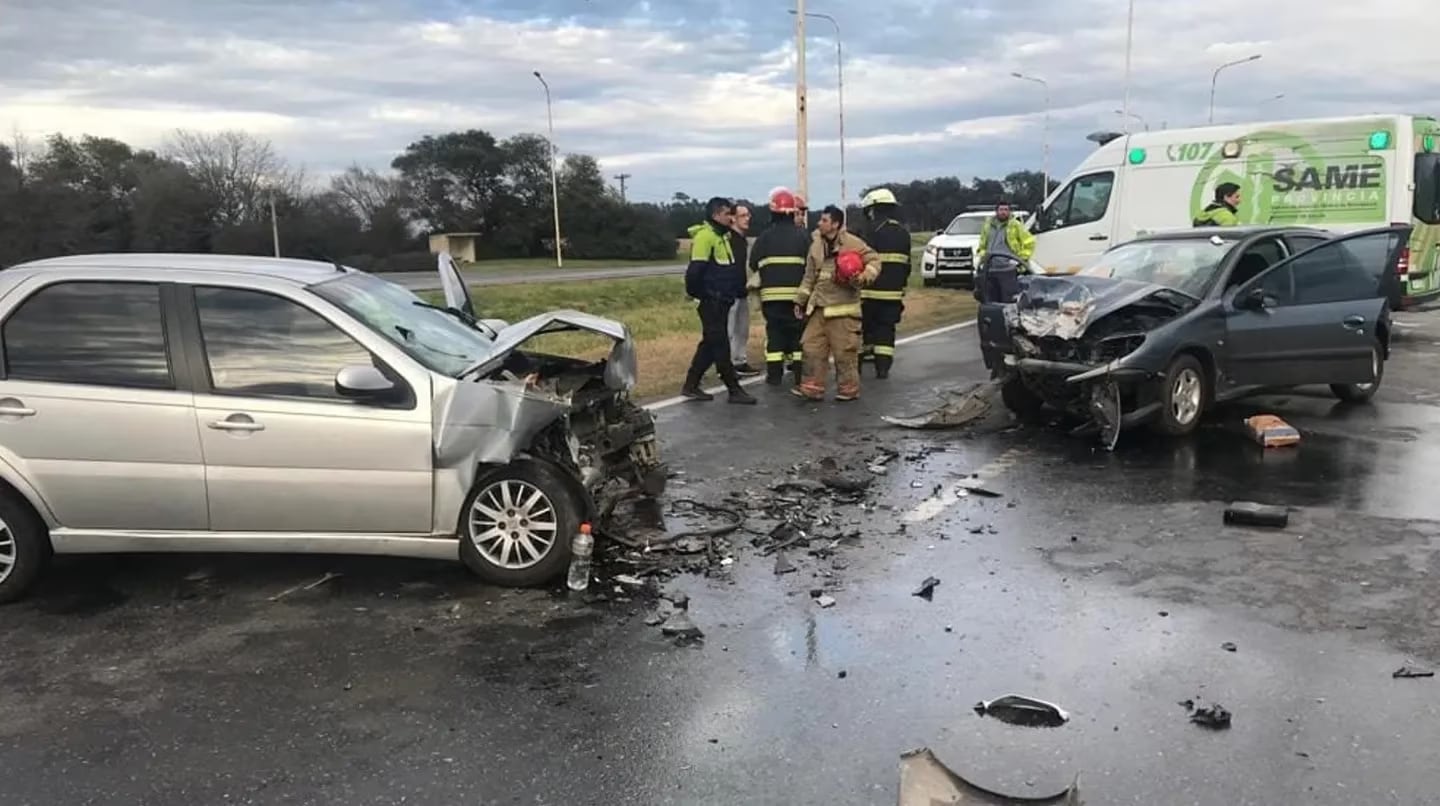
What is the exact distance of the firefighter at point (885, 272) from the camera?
1106cm

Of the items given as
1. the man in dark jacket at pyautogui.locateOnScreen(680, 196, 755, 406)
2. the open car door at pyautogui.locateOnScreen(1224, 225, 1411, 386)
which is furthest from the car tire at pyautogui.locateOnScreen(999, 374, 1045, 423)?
the man in dark jacket at pyautogui.locateOnScreen(680, 196, 755, 406)

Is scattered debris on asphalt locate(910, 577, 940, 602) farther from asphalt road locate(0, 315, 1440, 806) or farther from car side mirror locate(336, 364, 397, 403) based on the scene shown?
car side mirror locate(336, 364, 397, 403)

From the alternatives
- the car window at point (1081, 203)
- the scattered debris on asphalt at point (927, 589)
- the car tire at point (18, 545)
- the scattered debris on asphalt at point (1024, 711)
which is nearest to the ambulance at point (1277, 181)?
the car window at point (1081, 203)

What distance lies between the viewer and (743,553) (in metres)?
5.45

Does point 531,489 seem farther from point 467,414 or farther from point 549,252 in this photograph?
point 549,252

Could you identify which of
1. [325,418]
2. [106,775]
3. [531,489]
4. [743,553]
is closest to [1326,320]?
[743,553]

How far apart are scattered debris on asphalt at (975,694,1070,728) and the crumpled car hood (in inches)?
178

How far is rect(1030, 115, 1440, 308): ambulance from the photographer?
1277 centimetres

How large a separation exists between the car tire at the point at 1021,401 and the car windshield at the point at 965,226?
16.4 m

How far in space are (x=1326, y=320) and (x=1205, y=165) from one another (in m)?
6.56

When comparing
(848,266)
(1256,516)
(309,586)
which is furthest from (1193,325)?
(309,586)

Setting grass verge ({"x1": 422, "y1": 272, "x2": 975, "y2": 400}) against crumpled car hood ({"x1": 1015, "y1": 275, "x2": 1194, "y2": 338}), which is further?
grass verge ({"x1": 422, "y1": 272, "x2": 975, "y2": 400})

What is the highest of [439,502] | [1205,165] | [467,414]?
[1205,165]

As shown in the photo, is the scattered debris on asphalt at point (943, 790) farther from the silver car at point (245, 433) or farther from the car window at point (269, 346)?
the car window at point (269, 346)
